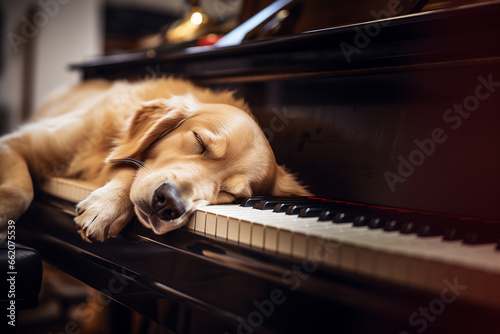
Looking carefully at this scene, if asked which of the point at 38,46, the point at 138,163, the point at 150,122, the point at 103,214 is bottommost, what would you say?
the point at 103,214

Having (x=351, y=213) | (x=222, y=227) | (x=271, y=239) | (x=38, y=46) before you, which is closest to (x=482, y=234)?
(x=351, y=213)

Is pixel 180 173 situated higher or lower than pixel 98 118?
lower

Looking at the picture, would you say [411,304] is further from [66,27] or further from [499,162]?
[66,27]

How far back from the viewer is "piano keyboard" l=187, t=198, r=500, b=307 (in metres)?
0.59

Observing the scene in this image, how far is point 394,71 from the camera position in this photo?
1058mm

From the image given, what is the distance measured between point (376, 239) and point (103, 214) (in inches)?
26.7

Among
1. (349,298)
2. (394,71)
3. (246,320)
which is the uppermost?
(394,71)

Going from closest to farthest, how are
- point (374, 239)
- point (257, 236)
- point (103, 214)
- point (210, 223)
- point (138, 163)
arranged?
1. point (374, 239)
2. point (257, 236)
3. point (210, 223)
4. point (103, 214)
5. point (138, 163)

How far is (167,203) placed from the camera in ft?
3.14

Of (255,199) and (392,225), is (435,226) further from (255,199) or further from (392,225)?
(255,199)

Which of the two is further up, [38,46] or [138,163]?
[38,46]

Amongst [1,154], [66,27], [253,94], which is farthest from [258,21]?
[66,27]

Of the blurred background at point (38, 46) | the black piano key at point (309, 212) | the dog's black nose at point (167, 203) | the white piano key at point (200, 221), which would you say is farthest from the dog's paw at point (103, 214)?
the blurred background at point (38, 46)

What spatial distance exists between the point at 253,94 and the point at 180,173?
44 cm
